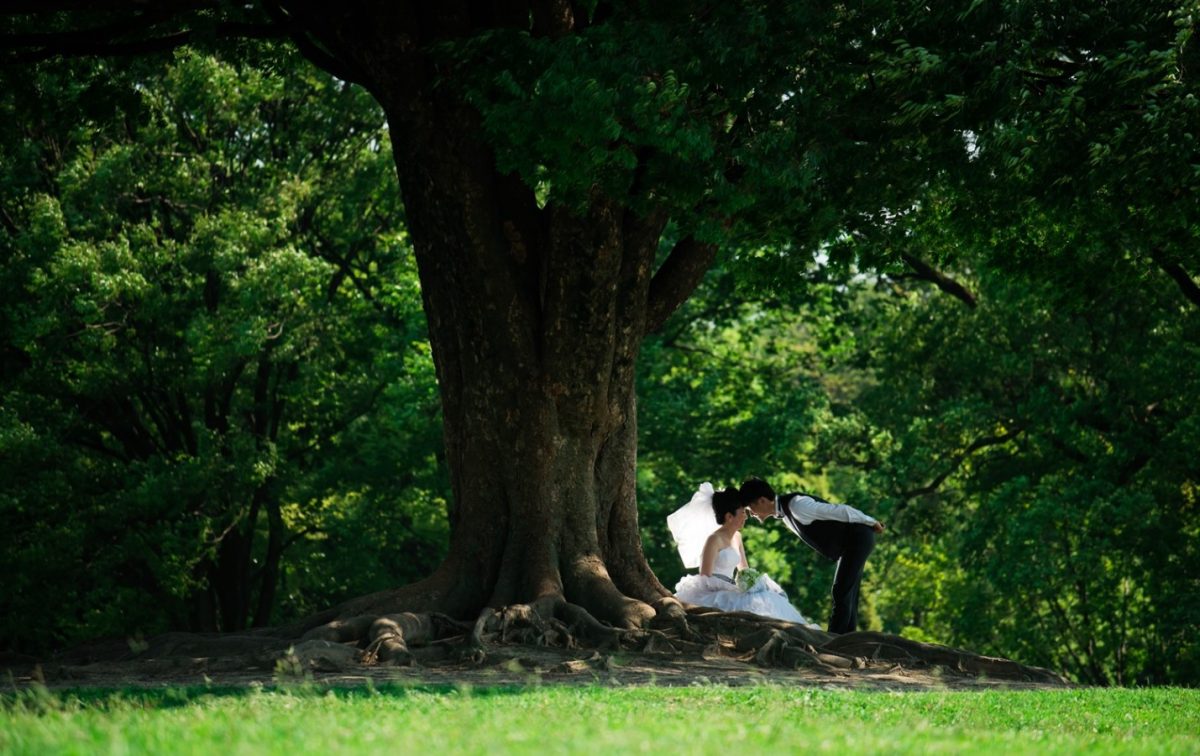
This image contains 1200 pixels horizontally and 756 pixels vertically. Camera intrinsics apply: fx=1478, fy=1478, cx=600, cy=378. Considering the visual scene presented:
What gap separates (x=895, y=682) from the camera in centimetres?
1255

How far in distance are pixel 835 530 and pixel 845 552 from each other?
0.27 m

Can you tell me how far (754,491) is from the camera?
17.0 meters

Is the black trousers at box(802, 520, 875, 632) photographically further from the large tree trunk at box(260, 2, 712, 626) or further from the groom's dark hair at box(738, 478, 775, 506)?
the large tree trunk at box(260, 2, 712, 626)

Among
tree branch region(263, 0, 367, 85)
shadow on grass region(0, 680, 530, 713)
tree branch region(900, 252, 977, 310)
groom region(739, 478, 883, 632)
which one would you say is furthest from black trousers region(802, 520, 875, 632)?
tree branch region(900, 252, 977, 310)

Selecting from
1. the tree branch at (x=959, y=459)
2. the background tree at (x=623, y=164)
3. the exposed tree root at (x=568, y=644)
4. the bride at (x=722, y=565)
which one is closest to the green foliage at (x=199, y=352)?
the background tree at (x=623, y=164)

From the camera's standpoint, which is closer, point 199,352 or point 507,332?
point 507,332

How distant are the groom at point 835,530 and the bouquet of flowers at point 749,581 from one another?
0.72 metres

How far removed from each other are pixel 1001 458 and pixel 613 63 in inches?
756

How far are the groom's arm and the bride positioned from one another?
729mm

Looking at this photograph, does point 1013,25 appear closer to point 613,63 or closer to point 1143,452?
point 613,63

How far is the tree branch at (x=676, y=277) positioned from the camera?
15406 millimetres

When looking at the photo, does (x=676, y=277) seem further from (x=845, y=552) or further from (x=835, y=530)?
(x=845, y=552)

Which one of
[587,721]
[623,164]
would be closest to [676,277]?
[623,164]

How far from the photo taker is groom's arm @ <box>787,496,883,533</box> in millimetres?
16578
